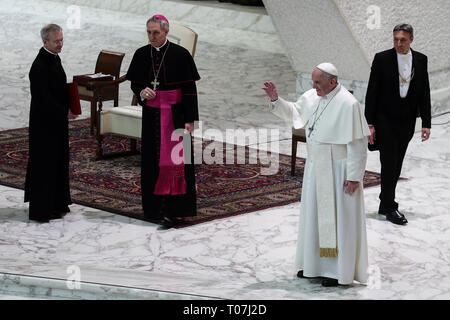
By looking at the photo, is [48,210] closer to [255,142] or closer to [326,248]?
[326,248]

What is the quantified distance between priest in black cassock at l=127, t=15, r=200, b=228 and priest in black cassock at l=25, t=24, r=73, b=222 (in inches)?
22.4

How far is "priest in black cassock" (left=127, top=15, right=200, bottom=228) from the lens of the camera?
695 centimetres

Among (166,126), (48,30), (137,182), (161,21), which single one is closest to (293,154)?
(137,182)

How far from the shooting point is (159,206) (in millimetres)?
7047

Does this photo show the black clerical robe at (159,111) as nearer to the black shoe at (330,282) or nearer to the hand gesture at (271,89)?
the hand gesture at (271,89)

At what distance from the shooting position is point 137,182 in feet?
26.7

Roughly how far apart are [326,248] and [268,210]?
1.91m

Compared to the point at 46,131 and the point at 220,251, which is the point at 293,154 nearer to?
the point at 220,251

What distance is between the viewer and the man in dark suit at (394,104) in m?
7.04

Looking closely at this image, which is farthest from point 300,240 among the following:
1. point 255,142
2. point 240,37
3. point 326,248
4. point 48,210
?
point 240,37

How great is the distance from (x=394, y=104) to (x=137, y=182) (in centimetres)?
237

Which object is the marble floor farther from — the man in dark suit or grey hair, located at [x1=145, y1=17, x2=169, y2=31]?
grey hair, located at [x1=145, y1=17, x2=169, y2=31]

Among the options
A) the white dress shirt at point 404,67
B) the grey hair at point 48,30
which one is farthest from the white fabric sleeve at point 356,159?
the grey hair at point 48,30

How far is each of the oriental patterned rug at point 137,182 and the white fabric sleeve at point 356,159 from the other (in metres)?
1.91
